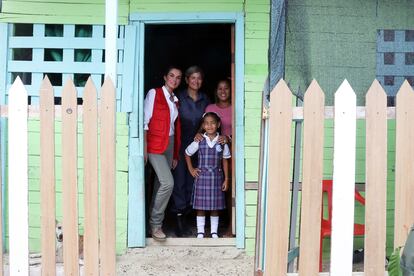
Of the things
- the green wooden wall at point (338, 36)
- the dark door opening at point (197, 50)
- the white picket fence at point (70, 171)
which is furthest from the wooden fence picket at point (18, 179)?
the dark door opening at point (197, 50)

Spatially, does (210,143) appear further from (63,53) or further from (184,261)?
(63,53)

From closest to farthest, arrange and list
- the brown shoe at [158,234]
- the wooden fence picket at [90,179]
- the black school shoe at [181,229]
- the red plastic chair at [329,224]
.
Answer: the wooden fence picket at [90,179]
the red plastic chair at [329,224]
the brown shoe at [158,234]
the black school shoe at [181,229]

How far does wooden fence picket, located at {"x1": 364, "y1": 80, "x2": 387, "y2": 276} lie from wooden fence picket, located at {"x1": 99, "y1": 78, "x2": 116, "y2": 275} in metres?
1.68

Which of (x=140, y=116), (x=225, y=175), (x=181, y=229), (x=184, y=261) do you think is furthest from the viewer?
(x=181, y=229)

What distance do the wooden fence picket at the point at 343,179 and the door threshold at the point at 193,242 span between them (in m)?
2.40

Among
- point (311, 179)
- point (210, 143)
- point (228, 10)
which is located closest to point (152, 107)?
point (210, 143)

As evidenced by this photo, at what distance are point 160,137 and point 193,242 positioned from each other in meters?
1.10

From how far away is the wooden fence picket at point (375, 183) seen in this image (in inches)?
176

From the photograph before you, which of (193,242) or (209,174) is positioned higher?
(209,174)

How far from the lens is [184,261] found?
21.5 ft

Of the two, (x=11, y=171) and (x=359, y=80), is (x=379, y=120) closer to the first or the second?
(x=359, y=80)

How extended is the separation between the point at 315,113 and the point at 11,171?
2.08 meters

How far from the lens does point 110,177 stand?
4629 millimetres

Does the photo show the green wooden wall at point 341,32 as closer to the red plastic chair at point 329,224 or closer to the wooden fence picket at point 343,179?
the wooden fence picket at point 343,179
